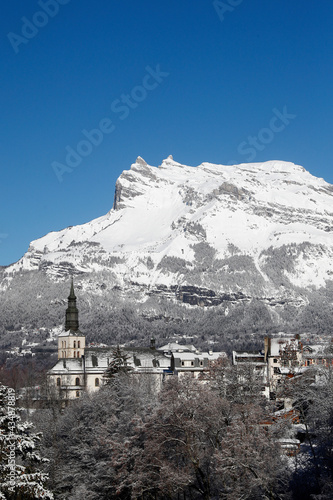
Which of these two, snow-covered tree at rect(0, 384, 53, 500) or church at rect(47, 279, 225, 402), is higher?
church at rect(47, 279, 225, 402)

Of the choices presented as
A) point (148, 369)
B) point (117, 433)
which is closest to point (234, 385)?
point (117, 433)

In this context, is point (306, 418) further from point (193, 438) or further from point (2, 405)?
point (2, 405)

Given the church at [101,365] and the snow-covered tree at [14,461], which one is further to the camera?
the church at [101,365]

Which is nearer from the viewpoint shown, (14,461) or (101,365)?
(14,461)

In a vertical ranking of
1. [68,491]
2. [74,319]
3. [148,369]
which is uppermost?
[74,319]

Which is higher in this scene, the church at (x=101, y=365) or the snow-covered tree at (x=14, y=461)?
Answer: the church at (x=101, y=365)

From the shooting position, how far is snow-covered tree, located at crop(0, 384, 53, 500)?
46.1 metres

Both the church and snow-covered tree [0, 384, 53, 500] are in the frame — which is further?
the church

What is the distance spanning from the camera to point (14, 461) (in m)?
47.5

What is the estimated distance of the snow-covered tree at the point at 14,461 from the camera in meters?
46.1

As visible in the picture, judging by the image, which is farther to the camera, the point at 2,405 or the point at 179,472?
the point at 179,472

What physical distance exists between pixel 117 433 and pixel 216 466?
653 inches

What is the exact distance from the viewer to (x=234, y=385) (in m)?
87.6

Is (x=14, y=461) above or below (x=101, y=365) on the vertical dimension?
below
